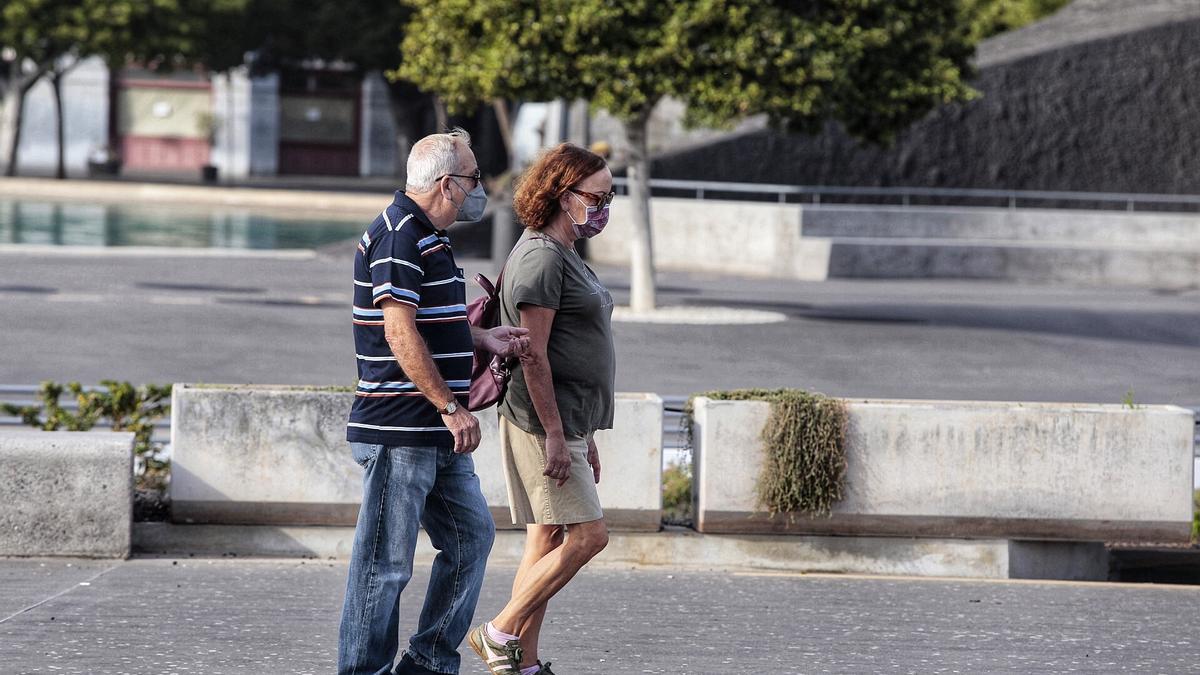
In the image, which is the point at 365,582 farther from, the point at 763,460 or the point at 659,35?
the point at 659,35

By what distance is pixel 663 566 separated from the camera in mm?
7477

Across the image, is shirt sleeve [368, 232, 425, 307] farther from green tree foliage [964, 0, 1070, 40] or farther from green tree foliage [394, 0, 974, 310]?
green tree foliage [964, 0, 1070, 40]

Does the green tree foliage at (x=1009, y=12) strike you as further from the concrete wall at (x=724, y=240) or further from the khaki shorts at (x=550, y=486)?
the khaki shorts at (x=550, y=486)

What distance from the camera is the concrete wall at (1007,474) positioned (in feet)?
24.4

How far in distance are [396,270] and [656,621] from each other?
2.32 metres

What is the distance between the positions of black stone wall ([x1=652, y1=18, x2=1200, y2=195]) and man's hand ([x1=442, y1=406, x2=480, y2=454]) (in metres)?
23.4

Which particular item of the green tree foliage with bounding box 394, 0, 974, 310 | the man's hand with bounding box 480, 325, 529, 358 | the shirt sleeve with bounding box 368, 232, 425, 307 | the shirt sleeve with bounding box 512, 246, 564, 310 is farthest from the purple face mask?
the green tree foliage with bounding box 394, 0, 974, 310

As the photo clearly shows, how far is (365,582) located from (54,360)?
29.9 feet

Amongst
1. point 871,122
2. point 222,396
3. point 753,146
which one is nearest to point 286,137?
point 753,146

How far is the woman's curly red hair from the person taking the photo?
5039 millimetres

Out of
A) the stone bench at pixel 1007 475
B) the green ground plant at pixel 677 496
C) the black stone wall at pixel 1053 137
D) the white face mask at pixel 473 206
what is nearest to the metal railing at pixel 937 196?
the black stone wall at pixel 1053 137

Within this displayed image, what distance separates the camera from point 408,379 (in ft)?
15.6

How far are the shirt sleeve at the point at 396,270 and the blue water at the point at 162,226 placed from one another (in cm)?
2284

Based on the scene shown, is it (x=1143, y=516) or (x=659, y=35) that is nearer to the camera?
(x=1143, y=516)
